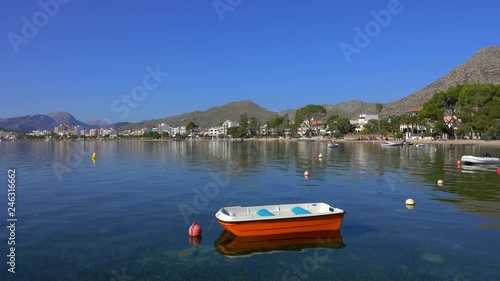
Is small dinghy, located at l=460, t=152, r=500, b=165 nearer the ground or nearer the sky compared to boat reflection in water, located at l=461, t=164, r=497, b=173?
nearer the sky

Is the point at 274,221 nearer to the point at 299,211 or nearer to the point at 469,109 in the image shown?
the point at 299,211

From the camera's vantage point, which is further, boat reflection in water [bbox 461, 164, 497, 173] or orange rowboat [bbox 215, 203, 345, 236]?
boat reflection in water [bbox 461, 164, 497, 173]

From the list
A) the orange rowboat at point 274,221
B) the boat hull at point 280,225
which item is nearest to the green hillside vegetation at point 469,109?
the orange rowboat at point 274,221

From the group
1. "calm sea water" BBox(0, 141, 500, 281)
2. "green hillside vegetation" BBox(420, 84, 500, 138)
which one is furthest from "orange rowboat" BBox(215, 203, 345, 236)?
"green hillside vegetation" BBox(420, 84, 500, 138)

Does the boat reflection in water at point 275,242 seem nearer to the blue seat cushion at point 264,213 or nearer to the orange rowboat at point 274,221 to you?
the orange rowboat at point 274,221

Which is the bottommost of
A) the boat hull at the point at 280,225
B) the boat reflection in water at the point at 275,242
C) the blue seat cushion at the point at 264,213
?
the boat reflection in water at the point at 275,242

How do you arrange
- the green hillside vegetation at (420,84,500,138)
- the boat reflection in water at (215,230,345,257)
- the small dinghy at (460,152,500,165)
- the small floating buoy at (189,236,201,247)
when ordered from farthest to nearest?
the green hillside vegetation at (420,84,500,138), the small dinghy at (460,152,500,165), the small floating buoy at (189,236,201,247), the boat reflection in water at (215,230,345,257)

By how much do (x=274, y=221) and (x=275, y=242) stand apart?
3.00 ft

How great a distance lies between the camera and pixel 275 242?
49.0 feet

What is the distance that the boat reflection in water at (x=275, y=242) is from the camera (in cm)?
1416

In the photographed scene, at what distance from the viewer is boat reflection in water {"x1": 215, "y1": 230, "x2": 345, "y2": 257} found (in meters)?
14.2

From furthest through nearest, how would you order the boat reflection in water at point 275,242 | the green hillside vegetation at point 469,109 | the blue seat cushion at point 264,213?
the green hillside vegetation at point 469,109 → the blue seat cushion at point 264,213 → the boat reflection in water at point 275,242

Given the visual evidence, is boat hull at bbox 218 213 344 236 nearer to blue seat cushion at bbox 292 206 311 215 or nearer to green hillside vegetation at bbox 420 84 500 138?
blue seat cushion at bbox 292 206 311 215

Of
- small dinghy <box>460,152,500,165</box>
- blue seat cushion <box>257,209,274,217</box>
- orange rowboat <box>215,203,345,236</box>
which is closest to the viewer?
orange rowboat <box>215,203,345,236</box>
